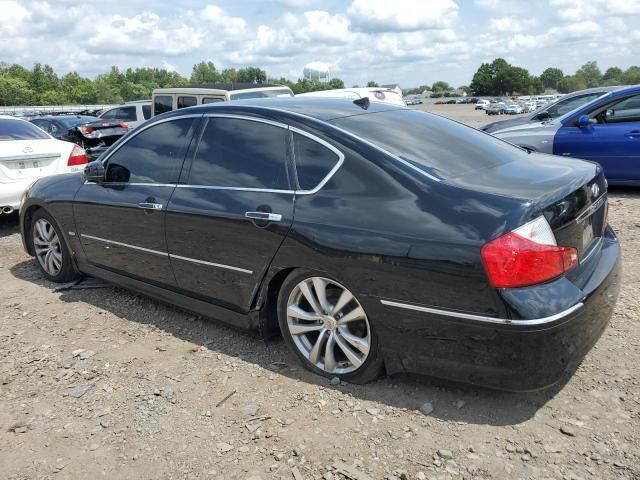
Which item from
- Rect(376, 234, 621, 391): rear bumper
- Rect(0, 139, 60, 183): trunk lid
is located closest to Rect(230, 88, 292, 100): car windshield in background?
Rect(0, 139, 60, 183): trunk lid

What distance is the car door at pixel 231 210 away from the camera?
11.0 feet

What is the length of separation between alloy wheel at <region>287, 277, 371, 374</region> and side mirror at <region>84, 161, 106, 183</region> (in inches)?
82.6

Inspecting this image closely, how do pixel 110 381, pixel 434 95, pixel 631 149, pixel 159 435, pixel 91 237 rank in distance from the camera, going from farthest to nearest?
pixel 434 95 < pixel 631 149 < pixel 91 237 < pixel 110 381 < pixel 159 435

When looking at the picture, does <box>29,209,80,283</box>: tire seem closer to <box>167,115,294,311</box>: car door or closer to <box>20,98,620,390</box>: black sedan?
<box>20,98,620,390</box>: black sedan

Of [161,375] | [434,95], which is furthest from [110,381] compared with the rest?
[434,95]

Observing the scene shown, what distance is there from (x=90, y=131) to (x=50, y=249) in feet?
35.1

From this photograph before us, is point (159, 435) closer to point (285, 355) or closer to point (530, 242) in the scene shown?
point (285, 355)

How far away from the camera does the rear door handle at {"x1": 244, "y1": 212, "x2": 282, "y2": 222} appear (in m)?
3.29

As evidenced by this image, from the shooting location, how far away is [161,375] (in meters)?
3.54

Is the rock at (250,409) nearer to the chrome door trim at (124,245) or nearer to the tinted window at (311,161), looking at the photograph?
the tinted window at (311,161)

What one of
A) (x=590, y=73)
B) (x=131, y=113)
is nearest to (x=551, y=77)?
(x=590, y=73)

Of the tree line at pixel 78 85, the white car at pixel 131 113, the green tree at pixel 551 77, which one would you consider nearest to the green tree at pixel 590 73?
the green tree at pixel 551 77

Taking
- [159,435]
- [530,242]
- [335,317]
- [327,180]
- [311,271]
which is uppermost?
[327,180]

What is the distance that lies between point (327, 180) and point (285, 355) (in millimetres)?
1219
